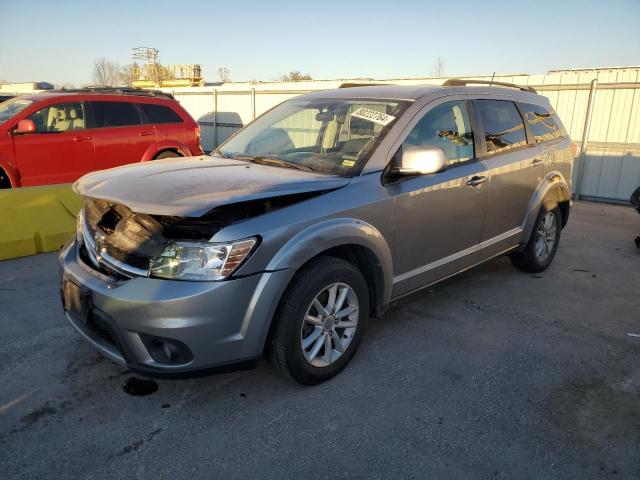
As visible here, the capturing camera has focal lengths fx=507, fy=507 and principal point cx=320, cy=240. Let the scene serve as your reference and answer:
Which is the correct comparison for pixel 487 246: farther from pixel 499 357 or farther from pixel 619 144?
pixel 619 144

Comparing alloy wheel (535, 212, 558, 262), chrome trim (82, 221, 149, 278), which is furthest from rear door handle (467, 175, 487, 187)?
chrome trim (82, 221, 149, 278)

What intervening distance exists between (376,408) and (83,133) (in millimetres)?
7145

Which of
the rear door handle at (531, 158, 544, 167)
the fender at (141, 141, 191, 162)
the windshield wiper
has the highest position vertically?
the windshield wiper

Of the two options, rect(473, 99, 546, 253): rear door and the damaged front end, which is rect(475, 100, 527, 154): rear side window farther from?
the damaged front end

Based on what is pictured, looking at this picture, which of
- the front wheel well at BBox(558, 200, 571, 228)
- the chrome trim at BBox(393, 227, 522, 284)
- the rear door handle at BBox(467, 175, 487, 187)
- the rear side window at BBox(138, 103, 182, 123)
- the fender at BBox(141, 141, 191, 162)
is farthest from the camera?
the rear side window at BBox(138, 103, 182, 123)

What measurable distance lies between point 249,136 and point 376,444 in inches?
106

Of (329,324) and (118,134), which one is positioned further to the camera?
(118,134)

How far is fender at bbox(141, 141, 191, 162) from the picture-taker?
340 inches

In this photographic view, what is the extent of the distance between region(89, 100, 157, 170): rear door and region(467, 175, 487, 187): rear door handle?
6.30 meters

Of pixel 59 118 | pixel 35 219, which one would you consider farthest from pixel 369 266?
pixel 59 118

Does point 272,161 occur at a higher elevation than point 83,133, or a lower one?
higher

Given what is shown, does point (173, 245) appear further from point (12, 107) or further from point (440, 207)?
point (12, 107)

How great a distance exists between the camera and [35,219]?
5949mm

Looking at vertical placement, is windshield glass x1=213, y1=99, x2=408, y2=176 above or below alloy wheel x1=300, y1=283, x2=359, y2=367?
above
